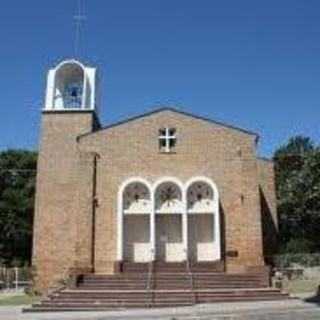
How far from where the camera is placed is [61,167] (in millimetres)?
39312

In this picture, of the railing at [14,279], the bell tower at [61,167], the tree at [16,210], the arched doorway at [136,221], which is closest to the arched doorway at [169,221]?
the arched doorway at [136,221]

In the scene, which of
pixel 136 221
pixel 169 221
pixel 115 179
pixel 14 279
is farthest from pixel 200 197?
pixel 14 279

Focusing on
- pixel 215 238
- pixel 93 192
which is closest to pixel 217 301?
pixel 215 238

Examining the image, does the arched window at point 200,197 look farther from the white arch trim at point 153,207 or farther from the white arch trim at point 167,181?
the white arch trim at point 167,181

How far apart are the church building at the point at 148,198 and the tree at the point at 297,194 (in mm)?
2692

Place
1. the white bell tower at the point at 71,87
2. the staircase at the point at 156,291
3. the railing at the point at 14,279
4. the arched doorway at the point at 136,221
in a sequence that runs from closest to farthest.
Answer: the staircase at the point at 156,291, the arched doorway at the point at 136,221, the white bell tower at the point at 71,87, the railing at the point at 14,279

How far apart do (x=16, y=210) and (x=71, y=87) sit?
796 inches

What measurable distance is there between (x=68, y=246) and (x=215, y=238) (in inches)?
297

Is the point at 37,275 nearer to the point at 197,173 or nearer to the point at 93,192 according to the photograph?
the point at 93,192

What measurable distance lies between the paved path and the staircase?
1468 millimetres

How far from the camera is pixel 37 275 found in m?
37.7

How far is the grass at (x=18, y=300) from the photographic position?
101 feet

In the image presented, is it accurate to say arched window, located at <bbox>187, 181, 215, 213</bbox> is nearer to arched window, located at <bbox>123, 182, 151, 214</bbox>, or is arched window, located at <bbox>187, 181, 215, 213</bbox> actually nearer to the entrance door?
the entrance door

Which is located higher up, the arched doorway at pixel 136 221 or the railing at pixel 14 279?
the arched doorway at pixel 136 221
